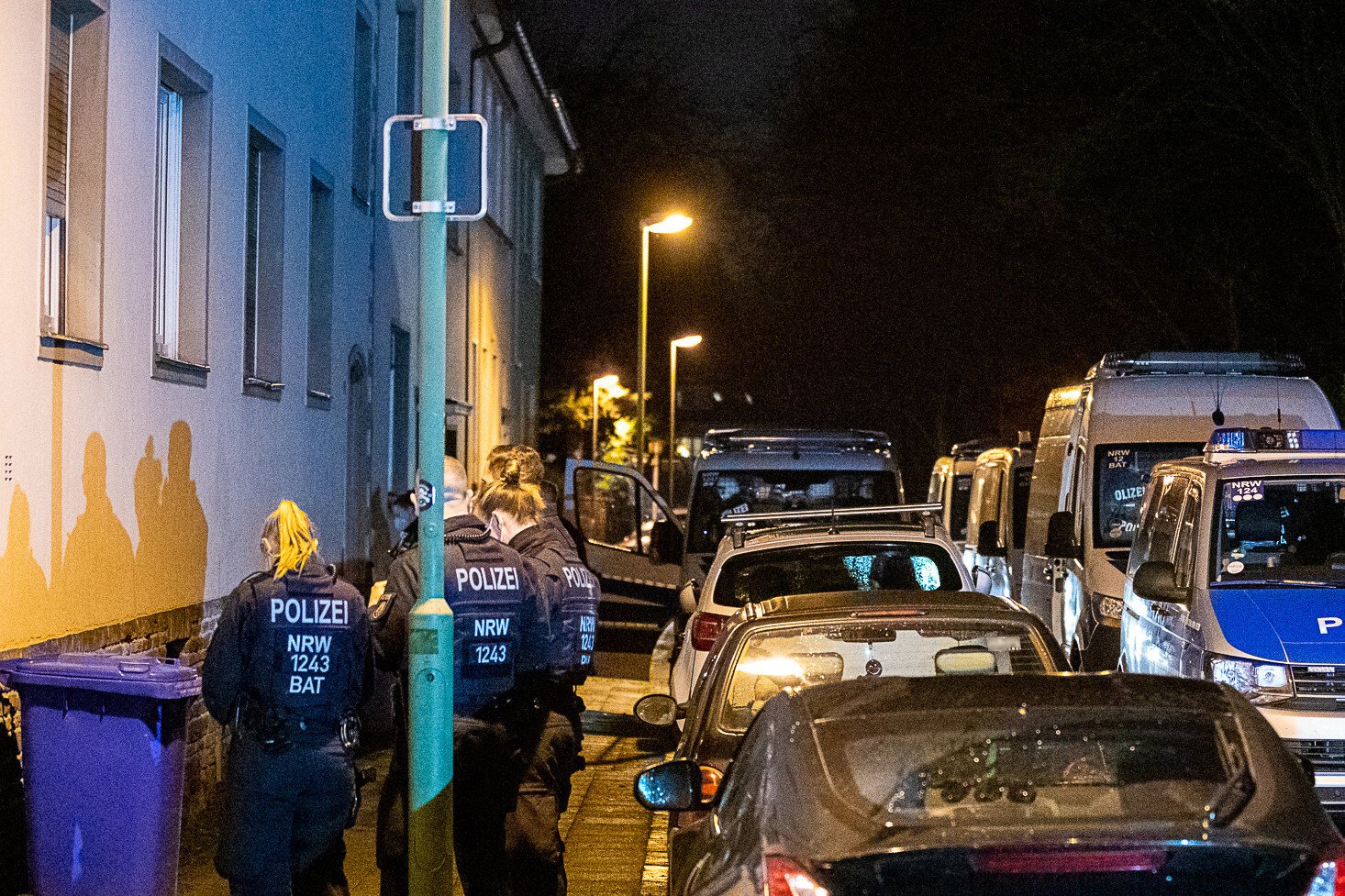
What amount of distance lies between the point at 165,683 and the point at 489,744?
51.8 inches

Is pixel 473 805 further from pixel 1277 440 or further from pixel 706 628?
pixel 1277 440

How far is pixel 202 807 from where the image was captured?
10.5 metres

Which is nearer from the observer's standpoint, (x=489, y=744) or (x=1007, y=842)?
(x=1007, y=842)

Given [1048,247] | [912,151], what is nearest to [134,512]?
[1048,247]

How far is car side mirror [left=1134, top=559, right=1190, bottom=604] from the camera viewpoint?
920 centimetres

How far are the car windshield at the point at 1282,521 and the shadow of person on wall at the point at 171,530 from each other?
5.70 meters

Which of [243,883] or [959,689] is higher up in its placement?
[959,689]

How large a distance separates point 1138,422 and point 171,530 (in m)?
6.82

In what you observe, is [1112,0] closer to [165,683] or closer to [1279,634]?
[1279,634]

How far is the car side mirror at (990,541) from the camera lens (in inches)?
690

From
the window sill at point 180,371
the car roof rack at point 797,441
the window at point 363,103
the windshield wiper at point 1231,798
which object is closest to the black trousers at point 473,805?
the windshield wiper at point 1231,798

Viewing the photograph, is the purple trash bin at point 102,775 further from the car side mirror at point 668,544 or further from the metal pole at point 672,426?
the metal pole at point 672,426

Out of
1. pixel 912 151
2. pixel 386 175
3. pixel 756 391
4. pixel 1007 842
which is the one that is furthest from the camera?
pixel 756 391

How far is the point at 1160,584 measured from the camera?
925cm
